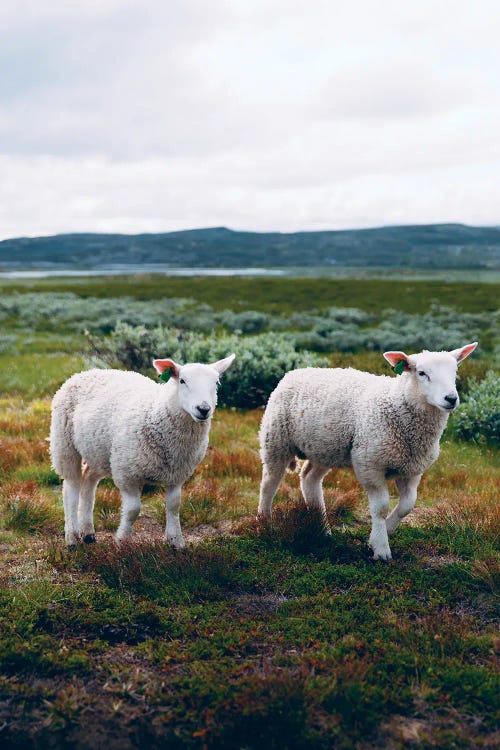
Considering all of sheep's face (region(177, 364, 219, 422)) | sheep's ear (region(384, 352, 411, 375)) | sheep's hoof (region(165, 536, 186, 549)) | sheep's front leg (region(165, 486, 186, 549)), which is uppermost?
sheep's ear (region(384, 352, 411, 375))

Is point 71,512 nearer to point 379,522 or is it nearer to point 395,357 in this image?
point 379,522

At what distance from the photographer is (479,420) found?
1133 centimetres

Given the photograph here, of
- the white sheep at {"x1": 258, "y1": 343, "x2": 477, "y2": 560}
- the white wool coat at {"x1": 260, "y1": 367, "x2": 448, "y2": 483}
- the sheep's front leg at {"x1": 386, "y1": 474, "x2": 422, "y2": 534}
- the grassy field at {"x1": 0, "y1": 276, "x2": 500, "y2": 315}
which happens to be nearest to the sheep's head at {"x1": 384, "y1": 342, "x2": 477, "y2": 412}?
the white sheep at {"x1": 258, "y1": 343, "x2": 477, "y2": 560}

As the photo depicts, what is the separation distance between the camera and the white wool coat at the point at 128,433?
6395 millimetres

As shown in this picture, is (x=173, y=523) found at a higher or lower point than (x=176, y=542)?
higher

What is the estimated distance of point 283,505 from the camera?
7.64m

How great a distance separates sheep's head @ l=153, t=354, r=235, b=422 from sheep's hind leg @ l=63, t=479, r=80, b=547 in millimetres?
1640

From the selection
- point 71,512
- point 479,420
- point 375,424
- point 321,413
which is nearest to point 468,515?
point 375,424

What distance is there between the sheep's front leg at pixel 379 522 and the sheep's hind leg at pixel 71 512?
9.64 ft

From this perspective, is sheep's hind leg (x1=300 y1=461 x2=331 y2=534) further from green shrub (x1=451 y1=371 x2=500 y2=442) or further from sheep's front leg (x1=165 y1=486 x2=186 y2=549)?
green shrub (x1=451 y1=371 x2=500 y2=442)

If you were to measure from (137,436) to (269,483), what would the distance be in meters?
1.67

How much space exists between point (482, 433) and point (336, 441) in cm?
554

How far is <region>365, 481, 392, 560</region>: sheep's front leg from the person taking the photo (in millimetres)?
6430

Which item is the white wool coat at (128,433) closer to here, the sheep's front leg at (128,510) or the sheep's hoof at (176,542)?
the sheep's front leg at (128,510)
